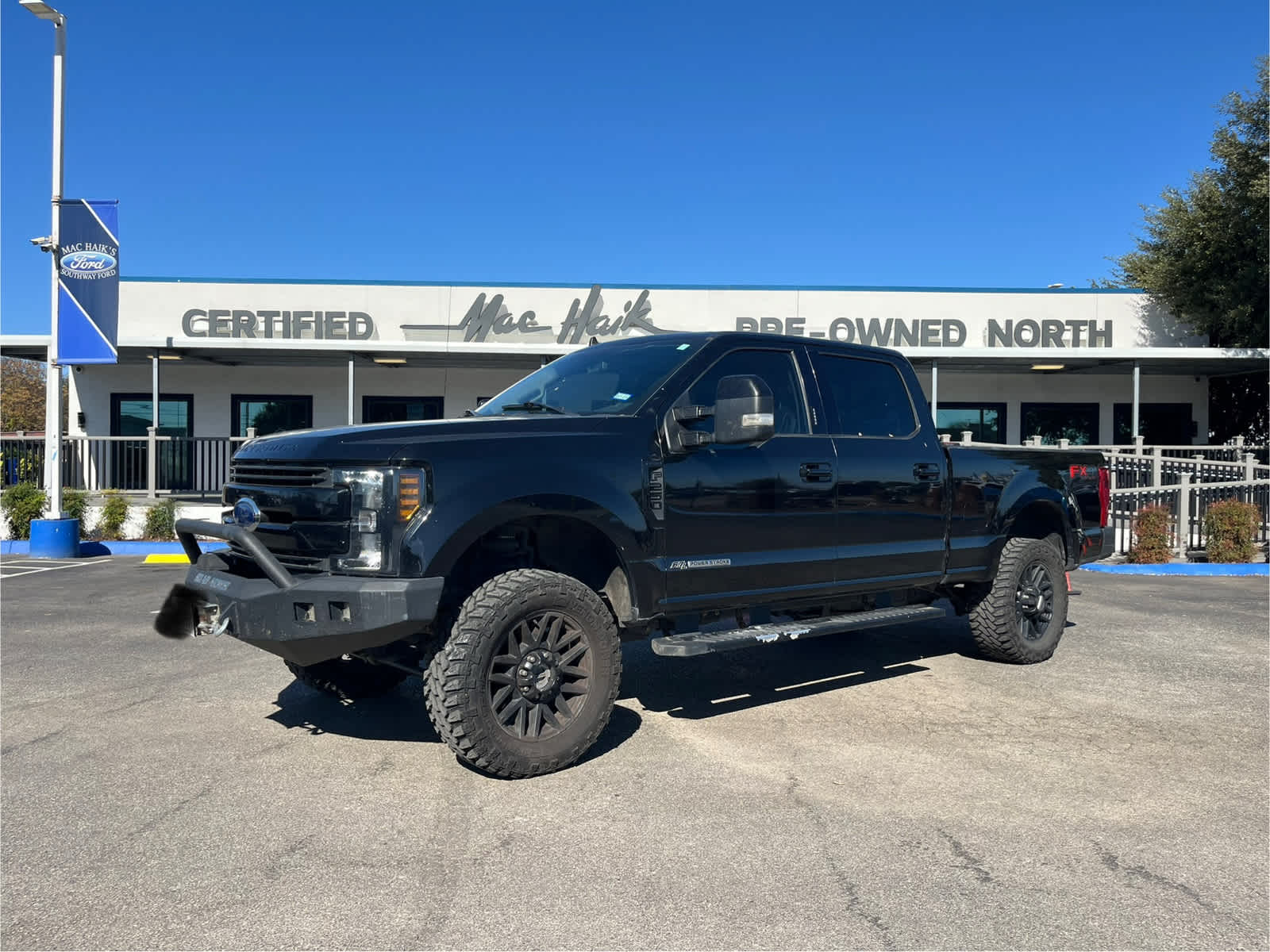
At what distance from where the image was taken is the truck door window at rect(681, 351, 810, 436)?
17.4 feet

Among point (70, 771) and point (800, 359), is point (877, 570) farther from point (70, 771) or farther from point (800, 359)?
point (70, 771)

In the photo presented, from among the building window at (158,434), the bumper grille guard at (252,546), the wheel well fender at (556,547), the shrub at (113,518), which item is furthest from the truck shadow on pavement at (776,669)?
the building window at (158,434)

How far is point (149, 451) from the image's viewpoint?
53.1 feet

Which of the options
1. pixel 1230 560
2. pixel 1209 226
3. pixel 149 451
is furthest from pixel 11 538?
pixel 1209 226

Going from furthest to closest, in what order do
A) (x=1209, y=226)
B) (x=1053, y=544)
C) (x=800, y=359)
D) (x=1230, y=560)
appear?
1. (x=1209, y=226)
2. (x=1230, y=560)
3. (x=1053, y=544)
4. (x=800, y=359)

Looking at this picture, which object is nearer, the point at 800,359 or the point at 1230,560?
the point at 800,359

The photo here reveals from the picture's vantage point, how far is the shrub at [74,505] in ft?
46.8

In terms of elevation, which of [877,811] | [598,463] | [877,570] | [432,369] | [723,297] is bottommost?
[877,811]

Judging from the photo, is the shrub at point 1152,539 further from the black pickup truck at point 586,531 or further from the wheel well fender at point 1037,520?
the black pickup truck at point 586,531

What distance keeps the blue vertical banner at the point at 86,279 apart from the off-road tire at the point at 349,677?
10.2m

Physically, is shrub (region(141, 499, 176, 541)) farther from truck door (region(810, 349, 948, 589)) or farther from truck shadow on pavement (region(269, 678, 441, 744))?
truck door (region(810, 349, 948, 589))

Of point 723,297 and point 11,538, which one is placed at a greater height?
point 723,297

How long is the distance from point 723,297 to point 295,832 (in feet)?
59.3

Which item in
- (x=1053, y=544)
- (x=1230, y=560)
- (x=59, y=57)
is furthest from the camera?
(x=59, y=57)
